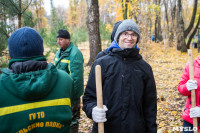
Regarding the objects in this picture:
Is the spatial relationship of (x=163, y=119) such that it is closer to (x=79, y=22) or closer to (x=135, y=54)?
(x=135, y=54)

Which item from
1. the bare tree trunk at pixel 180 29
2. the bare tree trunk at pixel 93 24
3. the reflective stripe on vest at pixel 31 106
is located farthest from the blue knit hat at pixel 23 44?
the bare tree trunk at pixel 180 29

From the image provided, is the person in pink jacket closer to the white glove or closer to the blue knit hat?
the white glove

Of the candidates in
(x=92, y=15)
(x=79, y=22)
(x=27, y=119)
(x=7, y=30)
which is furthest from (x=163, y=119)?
(x=79, y=22)

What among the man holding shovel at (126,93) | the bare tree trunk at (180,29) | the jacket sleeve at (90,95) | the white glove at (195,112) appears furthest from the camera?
the bare tree trunk at (180,29)

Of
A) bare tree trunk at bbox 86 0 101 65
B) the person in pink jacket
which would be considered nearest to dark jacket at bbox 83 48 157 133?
the person in pink jacket

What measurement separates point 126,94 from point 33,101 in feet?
2.95

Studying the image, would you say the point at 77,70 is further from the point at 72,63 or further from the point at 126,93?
the point at 126,93

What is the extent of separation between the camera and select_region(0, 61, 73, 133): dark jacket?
119 centimetres

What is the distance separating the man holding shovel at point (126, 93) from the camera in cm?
172

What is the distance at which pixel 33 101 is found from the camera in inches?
50.3

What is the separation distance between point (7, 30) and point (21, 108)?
3487mm

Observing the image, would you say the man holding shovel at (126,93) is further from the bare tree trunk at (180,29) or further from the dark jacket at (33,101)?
the bare tree trunk at (180,29)

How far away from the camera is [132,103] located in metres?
1.74

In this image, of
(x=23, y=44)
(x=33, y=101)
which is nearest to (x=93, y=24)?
(x=23, y=44)
